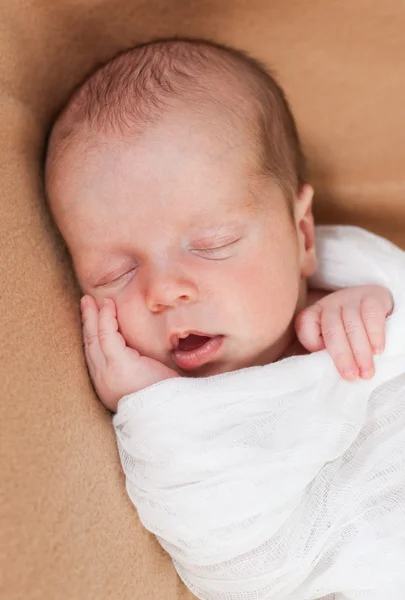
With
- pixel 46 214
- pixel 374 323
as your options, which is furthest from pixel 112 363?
pixel 374 323

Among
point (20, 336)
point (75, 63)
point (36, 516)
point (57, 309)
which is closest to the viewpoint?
point (36, 516)

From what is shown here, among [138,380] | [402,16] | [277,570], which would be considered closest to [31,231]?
[138,380]

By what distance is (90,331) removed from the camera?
1025 millimetres

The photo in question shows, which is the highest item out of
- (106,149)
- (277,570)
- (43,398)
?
(106,149)

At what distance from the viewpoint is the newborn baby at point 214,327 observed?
2.87ft

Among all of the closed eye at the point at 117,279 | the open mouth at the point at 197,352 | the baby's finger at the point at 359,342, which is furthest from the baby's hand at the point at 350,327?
the closed eye at the point at 117,279

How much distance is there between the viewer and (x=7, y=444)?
2.49ft

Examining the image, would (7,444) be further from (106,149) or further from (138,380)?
(106,149)

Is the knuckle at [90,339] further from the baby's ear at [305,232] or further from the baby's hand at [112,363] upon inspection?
the baby's ear at [305,232]

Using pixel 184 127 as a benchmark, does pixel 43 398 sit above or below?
below

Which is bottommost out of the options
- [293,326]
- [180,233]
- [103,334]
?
[293,326]

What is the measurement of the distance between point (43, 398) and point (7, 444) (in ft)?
0.31

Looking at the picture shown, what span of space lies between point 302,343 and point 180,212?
273 millimetres

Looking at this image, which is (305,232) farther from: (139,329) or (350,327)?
(139,329)
